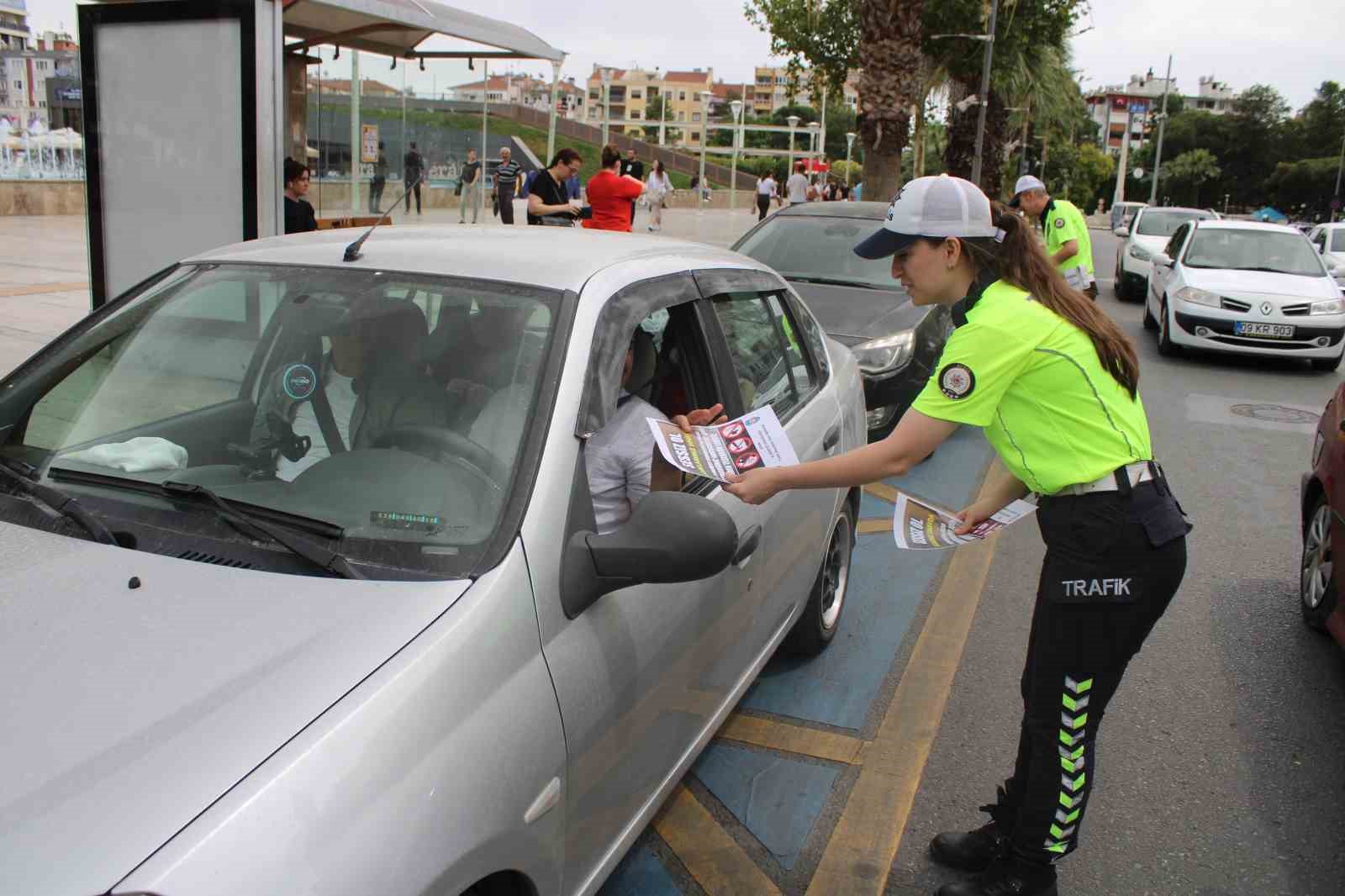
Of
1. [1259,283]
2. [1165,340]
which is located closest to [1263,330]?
[1259,283]

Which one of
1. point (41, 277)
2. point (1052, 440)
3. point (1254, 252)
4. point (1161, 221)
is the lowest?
point (41, 277)

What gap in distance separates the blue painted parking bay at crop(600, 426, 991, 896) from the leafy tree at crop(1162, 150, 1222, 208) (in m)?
105

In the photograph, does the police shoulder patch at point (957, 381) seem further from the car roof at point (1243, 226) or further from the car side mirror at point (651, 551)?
the car roof at point (1243, 226)

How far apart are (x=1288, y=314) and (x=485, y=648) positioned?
12385 millimetres

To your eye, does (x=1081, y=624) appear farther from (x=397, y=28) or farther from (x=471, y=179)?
(x=471, y=179)

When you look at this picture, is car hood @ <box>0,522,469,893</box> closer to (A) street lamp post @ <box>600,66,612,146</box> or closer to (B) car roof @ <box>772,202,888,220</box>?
(B) car roof @ <box>772,202,888,220</box>

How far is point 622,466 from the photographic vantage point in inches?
107

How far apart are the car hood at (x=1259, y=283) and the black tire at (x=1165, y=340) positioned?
511mm

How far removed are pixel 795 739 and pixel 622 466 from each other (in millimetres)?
1541

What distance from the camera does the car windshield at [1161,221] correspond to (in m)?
20.0

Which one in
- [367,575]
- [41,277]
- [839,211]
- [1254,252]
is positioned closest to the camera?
[367,575]

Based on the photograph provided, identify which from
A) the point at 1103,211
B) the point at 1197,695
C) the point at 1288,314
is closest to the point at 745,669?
the point at 1197,695

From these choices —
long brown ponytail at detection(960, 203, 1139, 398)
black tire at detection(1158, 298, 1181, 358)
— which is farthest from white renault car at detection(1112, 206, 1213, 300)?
long brown ponytail at detection(960, 203, 1139, 398)

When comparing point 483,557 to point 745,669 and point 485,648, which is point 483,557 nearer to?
point 485,648
